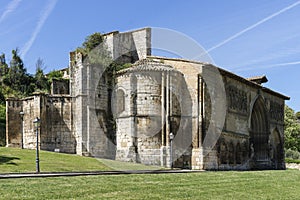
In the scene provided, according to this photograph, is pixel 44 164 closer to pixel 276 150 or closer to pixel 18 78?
pixel 276 150

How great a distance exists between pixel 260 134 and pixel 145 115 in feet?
72.2

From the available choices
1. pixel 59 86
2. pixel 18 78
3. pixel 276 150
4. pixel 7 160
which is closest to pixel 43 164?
pixel 7 160

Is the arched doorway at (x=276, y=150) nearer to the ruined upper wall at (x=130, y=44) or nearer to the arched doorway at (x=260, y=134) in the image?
the arched doorway at (x=260, y=134)

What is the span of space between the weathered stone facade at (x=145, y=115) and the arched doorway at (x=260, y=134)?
6202 mm

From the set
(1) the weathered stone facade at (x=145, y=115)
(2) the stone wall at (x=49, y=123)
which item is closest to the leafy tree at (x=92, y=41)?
(1) the weathered stone facade at (x=145, y=115)

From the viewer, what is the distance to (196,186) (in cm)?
1739

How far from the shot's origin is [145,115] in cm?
3206

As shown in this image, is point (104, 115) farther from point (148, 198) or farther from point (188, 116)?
point (148, 198)

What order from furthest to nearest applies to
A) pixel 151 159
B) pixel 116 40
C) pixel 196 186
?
pixel 116 40 → pixel 151 159 → pixel 196 186

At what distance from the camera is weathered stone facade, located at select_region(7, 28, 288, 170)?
32.1m

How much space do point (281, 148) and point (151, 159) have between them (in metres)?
29.5

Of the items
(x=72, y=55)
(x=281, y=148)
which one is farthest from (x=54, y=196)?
(x=281, y=148)

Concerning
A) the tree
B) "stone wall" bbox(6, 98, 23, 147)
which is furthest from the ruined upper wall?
the tree

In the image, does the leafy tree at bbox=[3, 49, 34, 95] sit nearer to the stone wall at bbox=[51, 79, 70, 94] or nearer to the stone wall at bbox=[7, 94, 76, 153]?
the stone wall at bbox=[51, 79, 70, 94]
